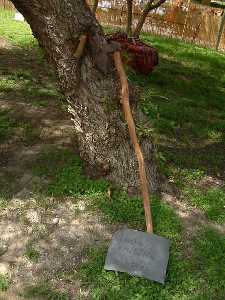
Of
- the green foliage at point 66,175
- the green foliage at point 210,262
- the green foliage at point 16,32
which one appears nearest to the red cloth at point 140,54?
the green foliage at point 16,32

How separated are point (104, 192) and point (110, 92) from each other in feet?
3.38

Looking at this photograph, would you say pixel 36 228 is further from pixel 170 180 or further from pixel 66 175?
pixel 170 180

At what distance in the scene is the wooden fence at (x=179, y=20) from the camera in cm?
1538

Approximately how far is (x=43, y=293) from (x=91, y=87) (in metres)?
2.08

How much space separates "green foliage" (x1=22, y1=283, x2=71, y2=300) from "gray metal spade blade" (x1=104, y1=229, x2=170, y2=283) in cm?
46

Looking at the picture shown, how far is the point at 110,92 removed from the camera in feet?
17.3

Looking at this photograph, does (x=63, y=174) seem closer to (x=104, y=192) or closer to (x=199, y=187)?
(x=104, y=192)

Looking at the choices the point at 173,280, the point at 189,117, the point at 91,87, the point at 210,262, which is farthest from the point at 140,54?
the point at 173,280

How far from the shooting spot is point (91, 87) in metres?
5.23

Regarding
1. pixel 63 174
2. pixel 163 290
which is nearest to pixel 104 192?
pixel 63 174

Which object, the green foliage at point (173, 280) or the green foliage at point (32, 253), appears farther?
the green foliage at point (32, 253)

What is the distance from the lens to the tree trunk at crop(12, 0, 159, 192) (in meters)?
4.86

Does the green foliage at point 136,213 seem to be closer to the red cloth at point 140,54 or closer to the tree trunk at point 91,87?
the tree trunk at point 91,87

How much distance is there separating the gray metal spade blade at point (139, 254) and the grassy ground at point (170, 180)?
8 cm
